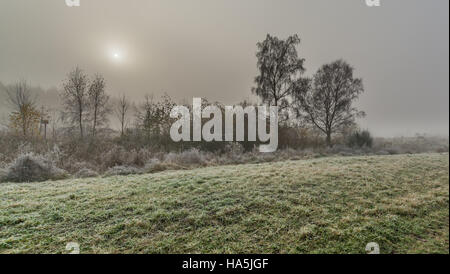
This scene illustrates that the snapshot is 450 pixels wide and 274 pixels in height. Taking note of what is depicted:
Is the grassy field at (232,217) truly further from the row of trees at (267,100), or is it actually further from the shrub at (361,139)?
the shrub at (361,139)

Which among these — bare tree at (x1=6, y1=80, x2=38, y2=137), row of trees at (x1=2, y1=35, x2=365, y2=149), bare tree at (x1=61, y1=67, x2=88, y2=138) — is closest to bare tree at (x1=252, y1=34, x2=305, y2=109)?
row of trees at (x1=2, y1=35, x2=365, y2=149)

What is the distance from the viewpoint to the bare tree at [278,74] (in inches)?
357

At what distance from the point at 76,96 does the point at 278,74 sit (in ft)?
32.4

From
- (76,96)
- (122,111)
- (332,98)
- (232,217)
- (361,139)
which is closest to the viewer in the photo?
(232,217)

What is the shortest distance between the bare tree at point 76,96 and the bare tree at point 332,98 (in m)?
11.7

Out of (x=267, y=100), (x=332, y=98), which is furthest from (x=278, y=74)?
(x=332, y=98)

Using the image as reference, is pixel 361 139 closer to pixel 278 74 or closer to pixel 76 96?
pixel 278 74

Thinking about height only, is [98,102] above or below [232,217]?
above

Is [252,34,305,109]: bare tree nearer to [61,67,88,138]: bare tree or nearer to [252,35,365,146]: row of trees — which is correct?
[252,35,365,146]: row of trees

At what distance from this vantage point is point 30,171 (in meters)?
4.97

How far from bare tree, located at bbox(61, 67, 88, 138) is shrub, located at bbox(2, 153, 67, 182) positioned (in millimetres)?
2020
